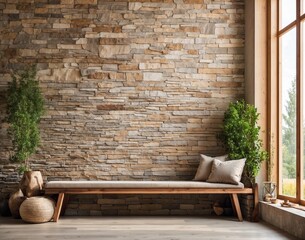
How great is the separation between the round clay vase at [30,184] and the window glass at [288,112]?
344cm

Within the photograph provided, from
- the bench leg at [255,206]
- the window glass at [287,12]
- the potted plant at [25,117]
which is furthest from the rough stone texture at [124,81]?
the bench leg at [255,206]

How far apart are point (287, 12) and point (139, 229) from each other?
3600mm

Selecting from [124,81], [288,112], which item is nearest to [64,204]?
[124,81]

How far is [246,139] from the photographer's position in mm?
7410

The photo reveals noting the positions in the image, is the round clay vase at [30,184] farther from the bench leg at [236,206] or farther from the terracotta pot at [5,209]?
the bench leg at [236,206]

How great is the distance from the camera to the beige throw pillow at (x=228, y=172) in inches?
283

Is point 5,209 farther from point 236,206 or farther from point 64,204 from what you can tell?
point 236,206

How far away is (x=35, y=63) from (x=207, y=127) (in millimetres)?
2835

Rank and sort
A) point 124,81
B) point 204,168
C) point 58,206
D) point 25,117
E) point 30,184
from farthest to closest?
point 124,81 → point 204,168 → point 25,117 → point 30,184 → point 58,206

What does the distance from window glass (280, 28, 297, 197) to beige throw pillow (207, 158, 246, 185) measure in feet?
1.99

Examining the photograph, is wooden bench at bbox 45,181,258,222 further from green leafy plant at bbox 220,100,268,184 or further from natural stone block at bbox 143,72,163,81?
natural stone block at bbox 143,72,163,81

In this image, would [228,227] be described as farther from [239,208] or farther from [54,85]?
[54,85]

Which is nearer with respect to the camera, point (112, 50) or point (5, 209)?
point (5, 209)

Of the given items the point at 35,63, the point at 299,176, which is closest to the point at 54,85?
the point at 35,63
